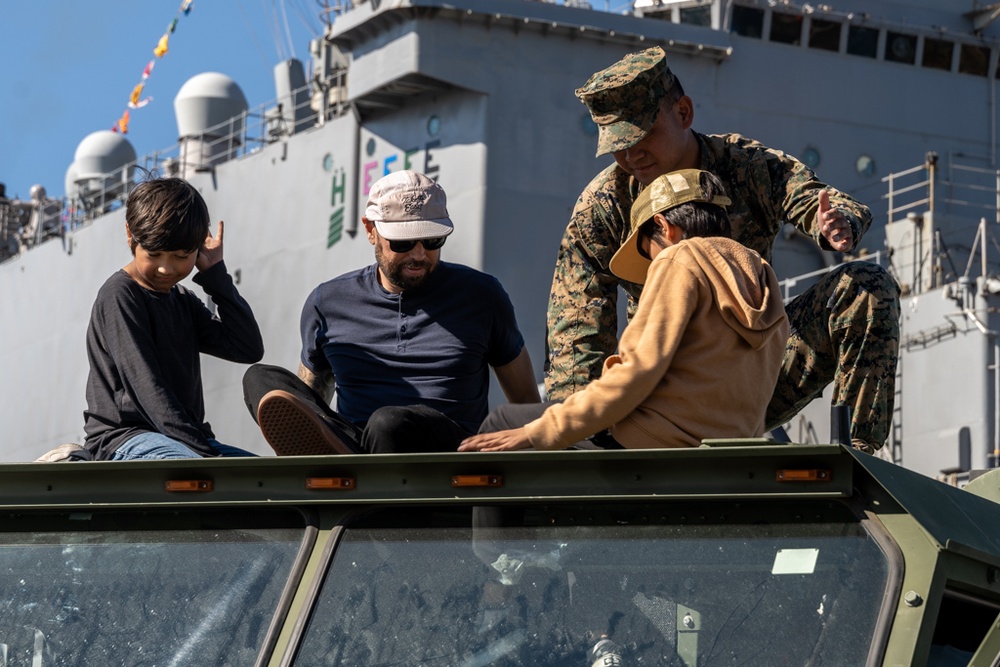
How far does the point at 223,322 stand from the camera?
4.99 metres

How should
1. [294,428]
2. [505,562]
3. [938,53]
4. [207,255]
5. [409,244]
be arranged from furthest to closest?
1. [938,53]
2. [207,255]
3. [409,244]
4. [294,428]
5. [505,562]

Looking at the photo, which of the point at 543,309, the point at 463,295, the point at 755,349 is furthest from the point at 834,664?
the point at 543,309

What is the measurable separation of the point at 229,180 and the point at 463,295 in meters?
19.4

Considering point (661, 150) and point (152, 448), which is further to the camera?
point (661, 150)

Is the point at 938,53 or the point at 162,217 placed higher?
the point at 162,217

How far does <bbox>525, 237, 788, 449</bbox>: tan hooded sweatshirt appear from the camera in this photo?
3598mm

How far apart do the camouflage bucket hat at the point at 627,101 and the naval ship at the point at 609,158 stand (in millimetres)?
12884

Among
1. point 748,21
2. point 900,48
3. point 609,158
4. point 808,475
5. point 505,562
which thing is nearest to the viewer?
point 808,475

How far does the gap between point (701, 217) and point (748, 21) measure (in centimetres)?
1772

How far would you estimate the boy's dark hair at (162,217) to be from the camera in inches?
183

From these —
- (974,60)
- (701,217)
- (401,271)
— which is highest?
(701,217)

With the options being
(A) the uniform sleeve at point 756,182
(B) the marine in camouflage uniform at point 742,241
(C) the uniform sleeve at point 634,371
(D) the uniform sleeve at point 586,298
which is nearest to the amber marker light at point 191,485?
(C) the uniform sleeve at point 634,371

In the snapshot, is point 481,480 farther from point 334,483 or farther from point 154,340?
point 154,340

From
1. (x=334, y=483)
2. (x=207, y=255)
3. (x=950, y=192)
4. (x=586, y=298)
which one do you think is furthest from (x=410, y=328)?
(x=950, y=192)
